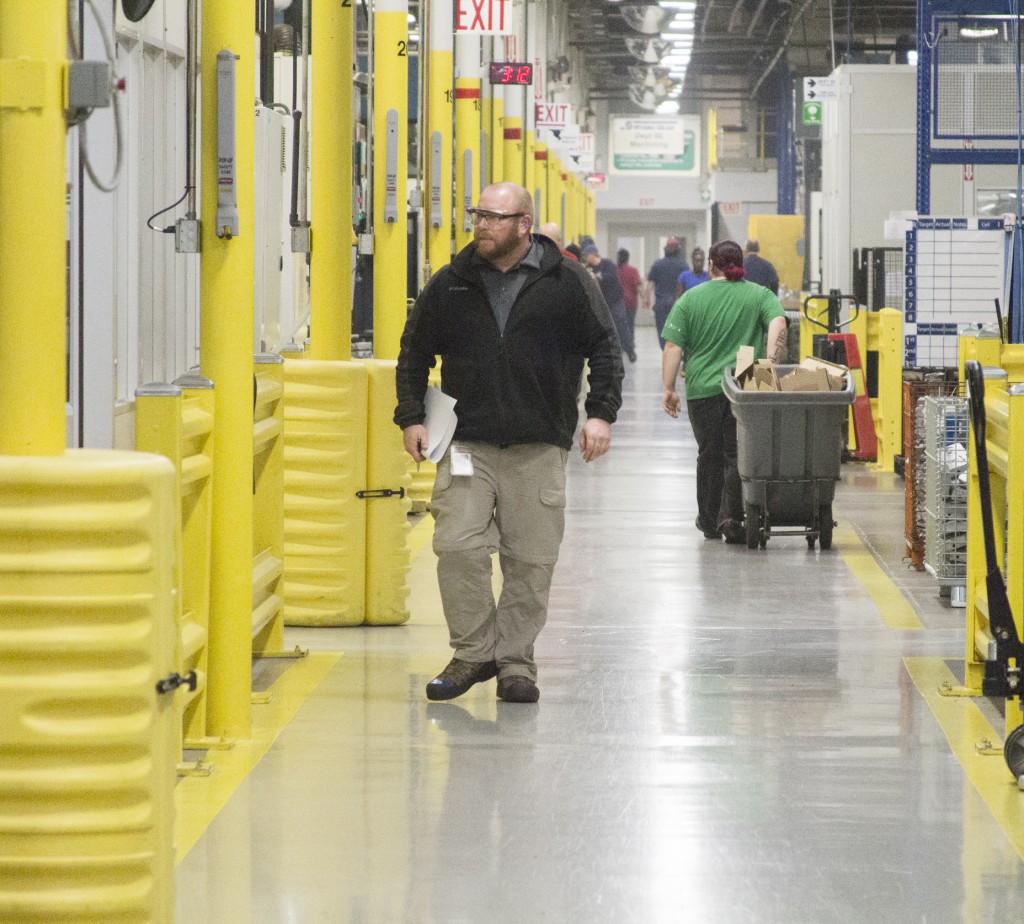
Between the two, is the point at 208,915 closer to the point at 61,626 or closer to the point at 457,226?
the point at 61,626

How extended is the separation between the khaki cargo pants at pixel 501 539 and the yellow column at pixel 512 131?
52.3 feet

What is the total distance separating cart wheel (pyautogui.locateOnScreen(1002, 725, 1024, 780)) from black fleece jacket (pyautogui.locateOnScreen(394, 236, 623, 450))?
6.33ft

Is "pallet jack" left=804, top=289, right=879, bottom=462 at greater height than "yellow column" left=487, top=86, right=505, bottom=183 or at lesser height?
lesser

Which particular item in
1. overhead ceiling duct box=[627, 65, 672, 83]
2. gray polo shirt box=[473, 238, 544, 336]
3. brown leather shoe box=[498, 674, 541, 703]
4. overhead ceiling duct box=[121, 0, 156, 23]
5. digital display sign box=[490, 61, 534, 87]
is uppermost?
overhead ceiling duct box=[627, 65, 672, 83]

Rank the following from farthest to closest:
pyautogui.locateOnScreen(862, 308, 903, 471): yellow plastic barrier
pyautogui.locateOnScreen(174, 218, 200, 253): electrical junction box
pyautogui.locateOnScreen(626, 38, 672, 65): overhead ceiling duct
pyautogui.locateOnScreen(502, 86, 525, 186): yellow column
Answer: pyautogui.locateOnScreen(626, 38, 672, 65): overhead ceiling duct < pyautogui.locateOnScreen(502, 86, 525, 186): yellow column < pyautogui.locateOnScreen(862, 308, 903, 471): yellow plastic barrier < pyautogui.locateOnScreen(174, 218, 200, 253): electrical junction box

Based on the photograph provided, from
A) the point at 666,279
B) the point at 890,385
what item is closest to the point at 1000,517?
the point at 890,385

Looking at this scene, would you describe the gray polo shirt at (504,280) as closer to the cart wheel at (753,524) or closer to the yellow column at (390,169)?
the cart wheel at (753,524)

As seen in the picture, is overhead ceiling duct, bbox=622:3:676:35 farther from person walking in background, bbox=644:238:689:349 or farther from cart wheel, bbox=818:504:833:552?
cart wheel, bbox=818:504:833:552

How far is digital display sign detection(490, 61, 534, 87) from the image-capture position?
18.3 meters

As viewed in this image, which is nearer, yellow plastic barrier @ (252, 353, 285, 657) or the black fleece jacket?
the black fleece jacket

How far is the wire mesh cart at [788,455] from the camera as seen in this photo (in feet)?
34.0

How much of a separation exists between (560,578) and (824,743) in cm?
387

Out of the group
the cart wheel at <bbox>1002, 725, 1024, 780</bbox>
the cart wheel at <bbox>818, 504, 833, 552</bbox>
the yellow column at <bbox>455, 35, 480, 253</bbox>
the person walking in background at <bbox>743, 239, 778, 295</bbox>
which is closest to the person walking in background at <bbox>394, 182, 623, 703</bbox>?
the cart wheel at <bbox>1002, 725, 1024, 780</bbox>

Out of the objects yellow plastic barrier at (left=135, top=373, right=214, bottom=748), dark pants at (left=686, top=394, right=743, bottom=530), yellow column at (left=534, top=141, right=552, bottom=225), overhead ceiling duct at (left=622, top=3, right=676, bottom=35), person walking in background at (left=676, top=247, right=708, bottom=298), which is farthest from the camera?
yellow column at (left=534, top=141, right=552, bottom=225)
